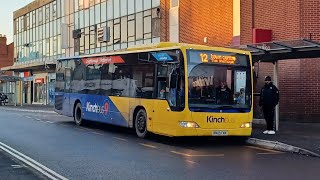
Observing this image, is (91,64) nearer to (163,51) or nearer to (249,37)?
(163,51)

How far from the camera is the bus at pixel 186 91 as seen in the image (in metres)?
13.8

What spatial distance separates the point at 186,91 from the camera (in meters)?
13.7

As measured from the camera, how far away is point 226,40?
1140 inches

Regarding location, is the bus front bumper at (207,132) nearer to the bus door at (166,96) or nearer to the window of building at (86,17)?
the bus door at (166,96)

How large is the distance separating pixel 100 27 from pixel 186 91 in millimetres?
27571

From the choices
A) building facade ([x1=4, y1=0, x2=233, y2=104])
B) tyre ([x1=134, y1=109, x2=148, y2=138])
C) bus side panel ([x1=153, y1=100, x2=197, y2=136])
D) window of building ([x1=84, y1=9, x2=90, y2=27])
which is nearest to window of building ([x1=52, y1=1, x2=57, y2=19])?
building facade ([x1=4, y1=0, x2=233, y2=104])

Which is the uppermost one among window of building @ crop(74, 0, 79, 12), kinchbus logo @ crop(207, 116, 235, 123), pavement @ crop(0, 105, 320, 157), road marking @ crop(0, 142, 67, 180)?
window of building @ crop(74, 0, 79, 12)

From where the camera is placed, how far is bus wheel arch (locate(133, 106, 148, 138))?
15766 mm

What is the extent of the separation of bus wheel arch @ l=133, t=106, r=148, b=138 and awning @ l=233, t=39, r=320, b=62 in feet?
14.2

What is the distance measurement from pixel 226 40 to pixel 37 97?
33596mm

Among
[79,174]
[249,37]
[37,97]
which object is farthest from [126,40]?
[79,174]

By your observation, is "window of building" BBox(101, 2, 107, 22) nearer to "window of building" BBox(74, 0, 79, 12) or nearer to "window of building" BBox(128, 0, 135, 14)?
"window of building" BBox(128, 0, 135, 14)

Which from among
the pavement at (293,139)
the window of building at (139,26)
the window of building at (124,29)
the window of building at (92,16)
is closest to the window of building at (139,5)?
the window of building at (139,26)

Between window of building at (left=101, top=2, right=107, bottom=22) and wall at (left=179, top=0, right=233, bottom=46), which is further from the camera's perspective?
window of building at (left=101, top=2, right=107, bottom=22)
